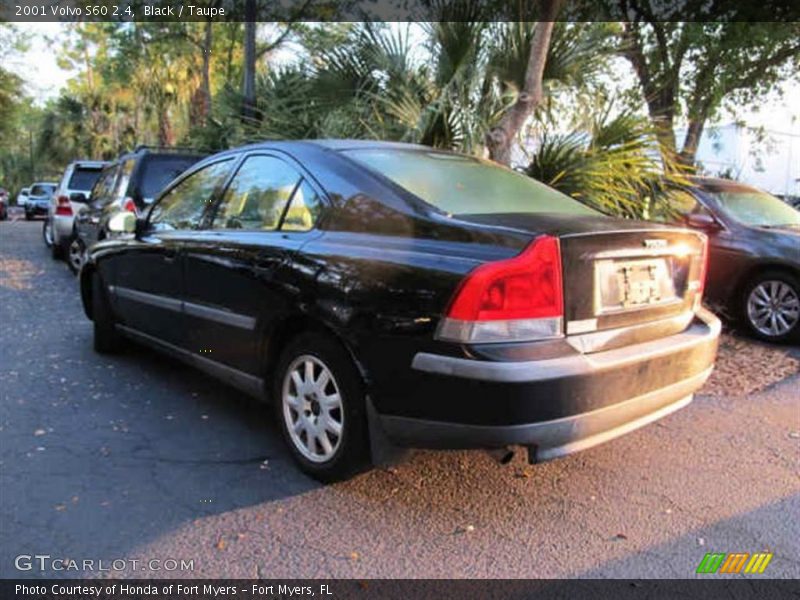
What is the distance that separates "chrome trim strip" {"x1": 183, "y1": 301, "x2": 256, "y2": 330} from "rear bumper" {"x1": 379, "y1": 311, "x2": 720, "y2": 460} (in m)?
1.08

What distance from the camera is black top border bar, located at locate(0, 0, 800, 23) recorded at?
23.1ft

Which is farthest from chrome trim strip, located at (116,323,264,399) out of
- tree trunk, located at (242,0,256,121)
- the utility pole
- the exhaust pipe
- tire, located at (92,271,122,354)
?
the utility pole

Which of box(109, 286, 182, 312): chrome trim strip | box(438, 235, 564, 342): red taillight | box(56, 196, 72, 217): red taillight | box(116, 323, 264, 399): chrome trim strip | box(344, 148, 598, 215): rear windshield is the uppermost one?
box(344, 148, 598, 215): rear windshield

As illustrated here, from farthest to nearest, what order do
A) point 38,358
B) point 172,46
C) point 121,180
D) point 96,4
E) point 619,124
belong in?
point 172,46 → point 96,4 → point 121,180 → point 619,124 → point 38,358

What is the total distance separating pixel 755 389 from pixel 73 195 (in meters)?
10.2

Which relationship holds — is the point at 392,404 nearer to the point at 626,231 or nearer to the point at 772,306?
the point at 626,231

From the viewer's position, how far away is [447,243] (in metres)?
2.72

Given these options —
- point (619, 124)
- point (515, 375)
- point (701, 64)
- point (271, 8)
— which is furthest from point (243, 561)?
point (271, 8)

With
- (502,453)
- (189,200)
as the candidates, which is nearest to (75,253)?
(189,200)

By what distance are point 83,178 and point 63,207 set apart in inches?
36.0

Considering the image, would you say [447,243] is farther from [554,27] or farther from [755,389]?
[554,27]

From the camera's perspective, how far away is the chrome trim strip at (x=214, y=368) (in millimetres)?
3564

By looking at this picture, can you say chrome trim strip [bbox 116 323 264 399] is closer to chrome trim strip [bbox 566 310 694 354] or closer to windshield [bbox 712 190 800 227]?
chrome trim strip [bbox 566 310 694 354]

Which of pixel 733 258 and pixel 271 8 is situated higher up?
pixel 271 8
